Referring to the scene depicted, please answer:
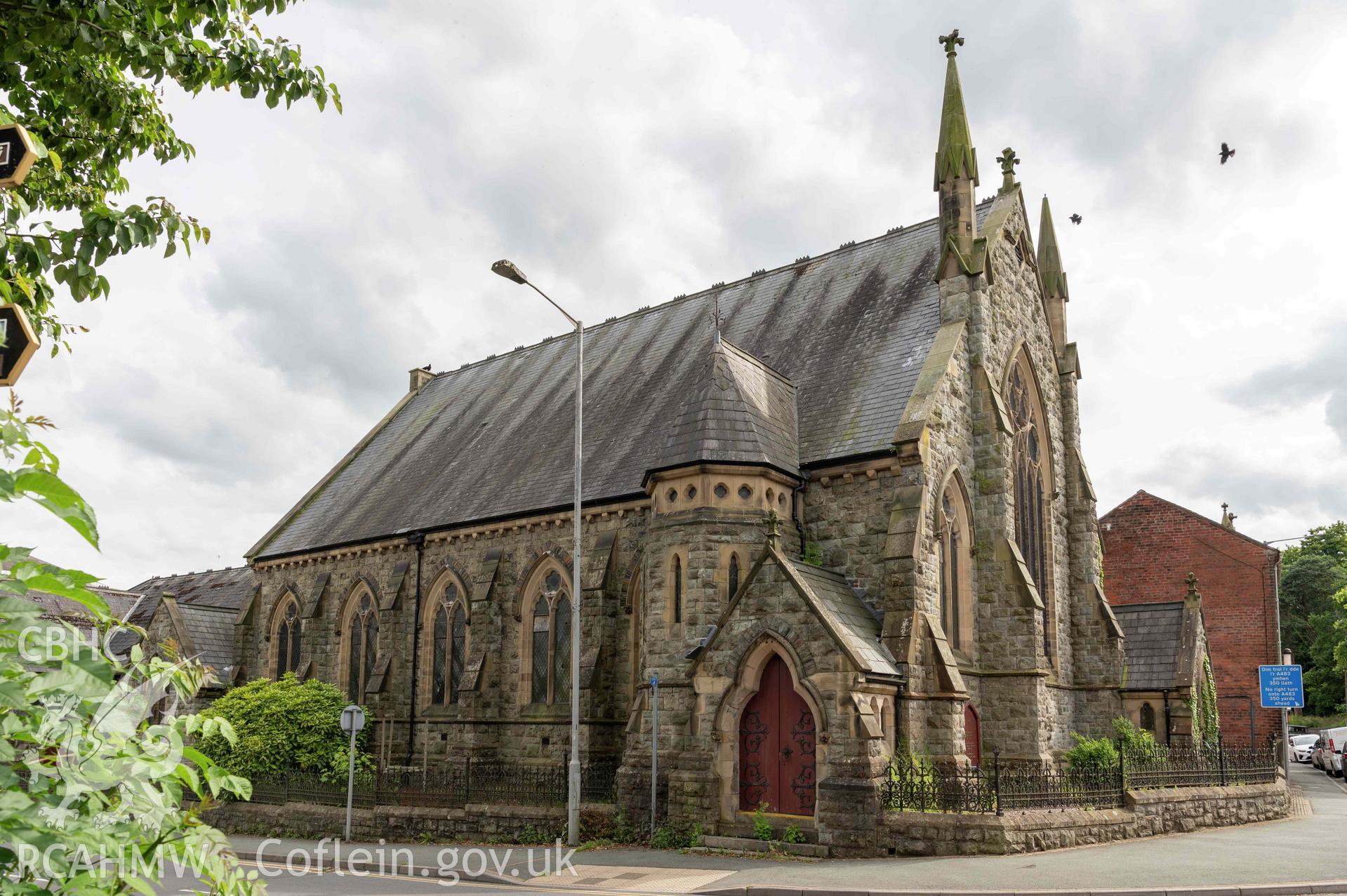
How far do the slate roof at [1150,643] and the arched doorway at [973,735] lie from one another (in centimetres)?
630

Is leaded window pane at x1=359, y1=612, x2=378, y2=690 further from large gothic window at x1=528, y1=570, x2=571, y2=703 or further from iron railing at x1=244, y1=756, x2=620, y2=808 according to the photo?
large gothic window at x1=528, y1=570, x2=571, y2=703

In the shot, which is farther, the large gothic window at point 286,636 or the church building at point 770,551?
the large gothic window at point 286,636

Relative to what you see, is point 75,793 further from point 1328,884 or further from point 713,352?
point 713,352

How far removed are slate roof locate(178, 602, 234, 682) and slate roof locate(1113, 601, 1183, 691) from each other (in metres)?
27.5

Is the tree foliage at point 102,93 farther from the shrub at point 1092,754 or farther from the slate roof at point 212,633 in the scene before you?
the slate roof at point 212,633

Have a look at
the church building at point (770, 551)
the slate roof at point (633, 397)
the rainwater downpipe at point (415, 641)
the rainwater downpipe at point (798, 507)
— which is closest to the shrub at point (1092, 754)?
the church building at point (770, 551)

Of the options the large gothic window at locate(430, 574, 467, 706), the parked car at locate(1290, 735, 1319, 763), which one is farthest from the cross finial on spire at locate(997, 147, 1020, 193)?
the parked car at locate(1290, 735, 1319, 763)

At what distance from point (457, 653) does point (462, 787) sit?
7851 millimetres

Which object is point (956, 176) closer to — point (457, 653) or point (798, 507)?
point (798, 507)

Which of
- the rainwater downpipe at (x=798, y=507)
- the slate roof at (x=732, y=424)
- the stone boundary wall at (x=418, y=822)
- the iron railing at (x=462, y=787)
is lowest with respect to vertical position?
the stone boundary wall at (x=418, y=822)

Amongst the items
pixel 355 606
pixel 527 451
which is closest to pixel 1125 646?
pixel 527 451

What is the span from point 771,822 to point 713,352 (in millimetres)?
9600

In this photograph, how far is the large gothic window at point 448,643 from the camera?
2828 centimetres

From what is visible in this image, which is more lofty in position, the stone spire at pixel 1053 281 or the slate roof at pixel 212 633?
the stone spire at pixel 1053 281
